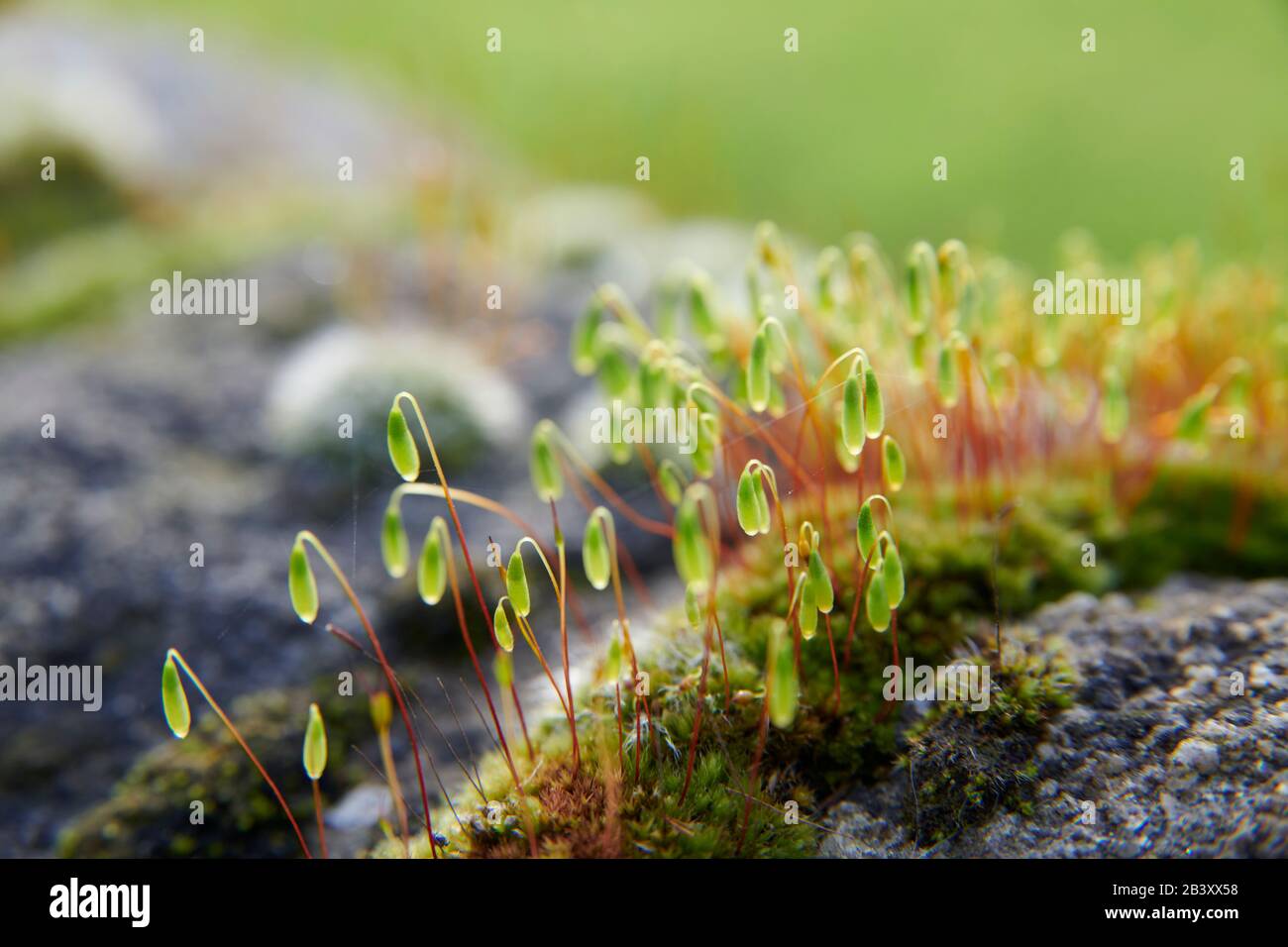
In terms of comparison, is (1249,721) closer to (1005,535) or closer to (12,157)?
(1005,535)

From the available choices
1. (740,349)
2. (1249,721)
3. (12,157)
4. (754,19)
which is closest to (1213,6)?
(754,19)

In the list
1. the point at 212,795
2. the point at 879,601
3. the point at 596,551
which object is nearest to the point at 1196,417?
the point at 879,601

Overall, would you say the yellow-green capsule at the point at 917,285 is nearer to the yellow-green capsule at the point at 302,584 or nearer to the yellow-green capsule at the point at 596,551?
the yellow-green capsule at the point at 596,551

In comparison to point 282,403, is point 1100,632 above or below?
below

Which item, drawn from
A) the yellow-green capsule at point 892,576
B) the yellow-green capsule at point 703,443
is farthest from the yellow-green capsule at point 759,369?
the yellow-green capsule at point 892,576

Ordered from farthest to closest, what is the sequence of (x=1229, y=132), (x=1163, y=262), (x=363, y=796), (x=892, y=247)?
(x=1229, y=132)
(x=892, y=247)
(x=1163, y=262)
(x=363, y=796)

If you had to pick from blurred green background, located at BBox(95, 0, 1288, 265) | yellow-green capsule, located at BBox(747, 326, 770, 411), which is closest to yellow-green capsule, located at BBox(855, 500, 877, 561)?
yellow-green capsule, located at BBox(747, 326, 770, 411)
